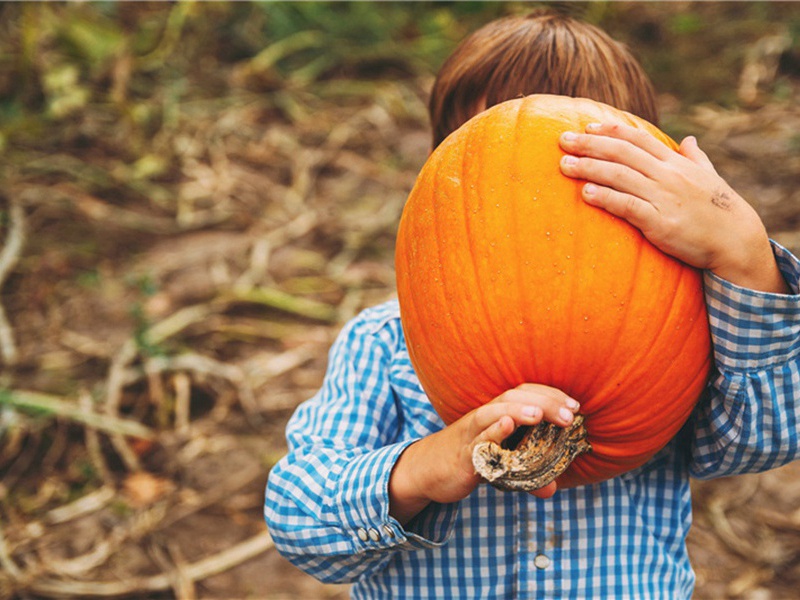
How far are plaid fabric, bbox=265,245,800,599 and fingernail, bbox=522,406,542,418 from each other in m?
0.33

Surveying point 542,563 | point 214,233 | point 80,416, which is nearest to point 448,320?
point 542,563

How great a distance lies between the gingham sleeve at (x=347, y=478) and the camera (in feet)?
4.73

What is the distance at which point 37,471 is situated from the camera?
119 inches

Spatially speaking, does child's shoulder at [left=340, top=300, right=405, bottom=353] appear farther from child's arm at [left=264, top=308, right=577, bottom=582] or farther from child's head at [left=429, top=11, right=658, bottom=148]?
child's head at [left=429, top=11, right=658, bottom=148]

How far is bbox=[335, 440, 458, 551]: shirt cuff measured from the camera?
55.8 inches

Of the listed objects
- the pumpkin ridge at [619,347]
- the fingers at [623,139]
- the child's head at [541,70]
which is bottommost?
the pumpkin ridge at [619,347]

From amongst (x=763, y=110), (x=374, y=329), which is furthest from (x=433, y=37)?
(x=374, y=329)

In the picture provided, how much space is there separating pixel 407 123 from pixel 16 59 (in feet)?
7.80

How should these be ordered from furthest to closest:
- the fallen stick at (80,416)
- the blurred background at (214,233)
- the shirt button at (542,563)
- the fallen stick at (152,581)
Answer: the fallen stick at (80,416) < the blurred background at (214,233) < the fallen stick at (152,581) < the shirt button at (542,563)

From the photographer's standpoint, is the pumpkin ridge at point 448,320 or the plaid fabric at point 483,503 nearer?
the pumpkin ridge at point 448,320

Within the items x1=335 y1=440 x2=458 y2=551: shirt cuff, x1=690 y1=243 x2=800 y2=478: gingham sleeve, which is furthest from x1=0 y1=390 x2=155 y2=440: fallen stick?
x1=690 y1=243 x2=800 y2=478: gingham sleeve

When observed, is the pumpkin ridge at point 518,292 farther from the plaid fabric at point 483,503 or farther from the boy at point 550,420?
the plaid fabric at point 483,503

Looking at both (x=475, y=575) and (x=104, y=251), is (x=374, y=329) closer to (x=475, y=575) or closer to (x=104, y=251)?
(x=475, y=575)

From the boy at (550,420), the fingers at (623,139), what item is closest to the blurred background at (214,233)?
the boy at (550,420)
